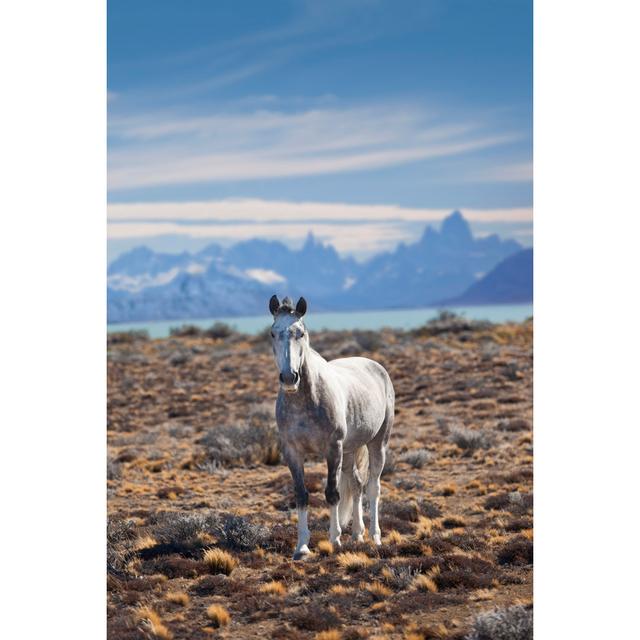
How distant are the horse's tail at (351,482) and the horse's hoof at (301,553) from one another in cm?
90

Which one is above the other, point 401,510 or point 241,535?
point 241,535

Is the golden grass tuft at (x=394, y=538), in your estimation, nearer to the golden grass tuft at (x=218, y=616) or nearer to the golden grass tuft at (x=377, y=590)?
the golden grass tuft at (x=377, y=590)

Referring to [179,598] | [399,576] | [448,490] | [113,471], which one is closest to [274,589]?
[179,598]

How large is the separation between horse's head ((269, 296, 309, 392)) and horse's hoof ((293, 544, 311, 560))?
1.93m

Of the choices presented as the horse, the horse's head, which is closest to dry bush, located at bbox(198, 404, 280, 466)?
the horse

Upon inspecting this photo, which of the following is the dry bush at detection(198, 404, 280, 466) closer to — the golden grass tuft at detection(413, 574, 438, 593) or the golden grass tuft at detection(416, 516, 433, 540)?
the golden grass tuft at detection(416, 516, 433, 540)

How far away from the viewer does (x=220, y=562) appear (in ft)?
25.2

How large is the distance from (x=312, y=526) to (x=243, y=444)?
6135 millimetres

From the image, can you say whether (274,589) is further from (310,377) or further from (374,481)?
(374,481)

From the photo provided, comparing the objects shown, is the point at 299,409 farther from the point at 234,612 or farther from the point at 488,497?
the point at 488,497

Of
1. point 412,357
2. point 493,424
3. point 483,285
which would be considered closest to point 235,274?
point 483,285
